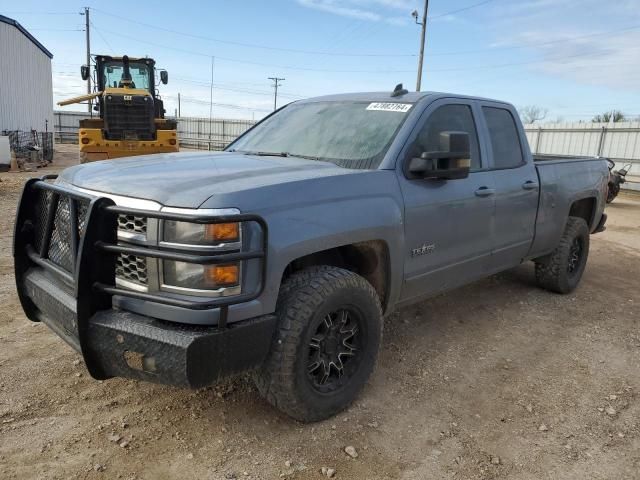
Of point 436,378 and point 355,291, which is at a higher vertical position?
point 355,291

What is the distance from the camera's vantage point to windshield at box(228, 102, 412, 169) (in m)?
3.44

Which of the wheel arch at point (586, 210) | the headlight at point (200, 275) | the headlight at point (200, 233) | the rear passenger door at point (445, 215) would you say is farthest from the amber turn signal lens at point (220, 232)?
the wheel arch at point (586, 210)

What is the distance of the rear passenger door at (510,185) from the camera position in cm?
423

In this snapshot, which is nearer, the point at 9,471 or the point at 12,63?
the point at 9,471

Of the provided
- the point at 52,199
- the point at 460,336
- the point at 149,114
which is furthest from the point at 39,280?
the point at 149,114

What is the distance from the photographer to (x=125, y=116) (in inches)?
548

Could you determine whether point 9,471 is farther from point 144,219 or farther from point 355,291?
point 355,291

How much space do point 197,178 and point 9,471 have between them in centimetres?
165

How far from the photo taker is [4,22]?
20938 mm

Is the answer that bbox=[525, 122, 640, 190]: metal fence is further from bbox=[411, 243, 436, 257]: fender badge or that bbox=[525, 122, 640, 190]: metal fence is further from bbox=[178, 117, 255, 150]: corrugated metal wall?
bbox=[178, 117, 255, 150]: corrugated metal wall

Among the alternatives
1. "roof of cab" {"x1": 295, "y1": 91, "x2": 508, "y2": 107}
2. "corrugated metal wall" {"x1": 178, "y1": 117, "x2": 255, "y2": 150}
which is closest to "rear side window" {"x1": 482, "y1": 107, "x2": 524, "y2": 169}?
"roof of cab" {"x1": 295, "y1": 91, "x2": 508, "y2": 107}

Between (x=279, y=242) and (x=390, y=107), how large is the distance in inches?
66.8

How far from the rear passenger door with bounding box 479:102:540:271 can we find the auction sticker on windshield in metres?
0.94

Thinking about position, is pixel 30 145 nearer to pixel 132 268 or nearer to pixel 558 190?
pixel 558 190
